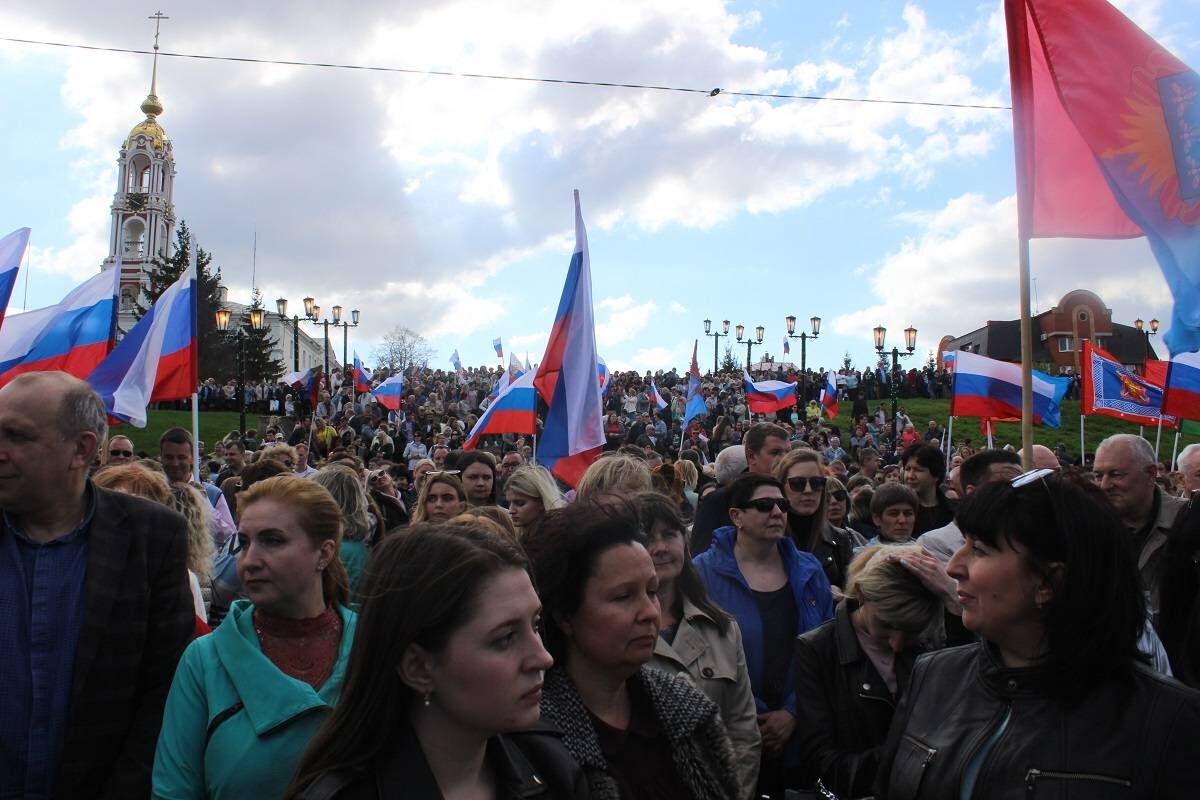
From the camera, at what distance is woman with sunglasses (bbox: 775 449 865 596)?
19.1 ft

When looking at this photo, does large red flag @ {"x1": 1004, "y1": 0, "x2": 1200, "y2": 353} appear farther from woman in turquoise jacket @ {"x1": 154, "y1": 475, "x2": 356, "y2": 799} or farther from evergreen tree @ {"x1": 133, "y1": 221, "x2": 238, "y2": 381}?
evergreen tree @ {"x1": 133, "y1": 221, "x2": 238, "y2": 381}

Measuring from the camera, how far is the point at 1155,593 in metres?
4.89

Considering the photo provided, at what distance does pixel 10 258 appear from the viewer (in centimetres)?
839

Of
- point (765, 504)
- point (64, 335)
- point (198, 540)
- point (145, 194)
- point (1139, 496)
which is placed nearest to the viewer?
point (765, 504)

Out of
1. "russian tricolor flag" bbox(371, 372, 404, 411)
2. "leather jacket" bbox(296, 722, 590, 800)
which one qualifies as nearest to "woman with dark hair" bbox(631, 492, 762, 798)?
"leather jacket" bbox(296, 722, 590, 800)

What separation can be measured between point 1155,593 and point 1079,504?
290cm

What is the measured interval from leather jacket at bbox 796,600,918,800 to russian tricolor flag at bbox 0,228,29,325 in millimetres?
7602

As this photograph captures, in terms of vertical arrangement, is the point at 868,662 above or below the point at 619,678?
below

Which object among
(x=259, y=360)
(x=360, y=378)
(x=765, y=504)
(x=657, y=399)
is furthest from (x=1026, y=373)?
(x=259, y=360)

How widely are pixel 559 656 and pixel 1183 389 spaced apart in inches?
414

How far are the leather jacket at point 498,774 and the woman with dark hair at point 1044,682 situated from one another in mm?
962

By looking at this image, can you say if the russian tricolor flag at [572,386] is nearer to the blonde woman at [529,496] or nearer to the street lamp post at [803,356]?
the blonde woman at [529,496]

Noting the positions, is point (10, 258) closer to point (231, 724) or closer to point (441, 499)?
point (441, 499)

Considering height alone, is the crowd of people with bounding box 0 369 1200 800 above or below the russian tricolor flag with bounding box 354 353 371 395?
below
